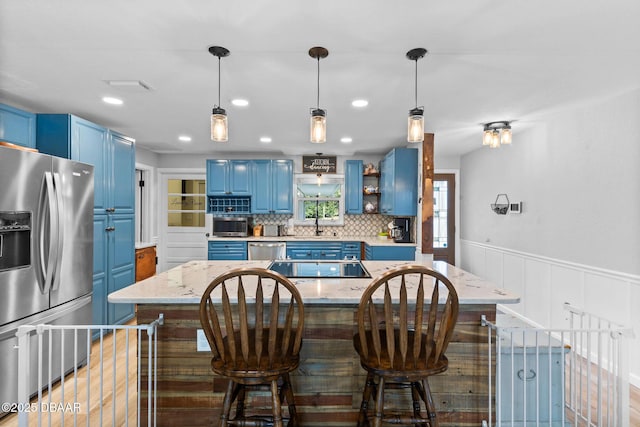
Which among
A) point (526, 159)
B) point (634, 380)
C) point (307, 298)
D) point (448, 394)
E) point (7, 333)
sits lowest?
Result: point (634, 380)

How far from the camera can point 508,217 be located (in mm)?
4422

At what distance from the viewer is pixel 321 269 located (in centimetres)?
250

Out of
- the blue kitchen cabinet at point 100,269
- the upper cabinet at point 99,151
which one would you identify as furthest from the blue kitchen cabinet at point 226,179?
the blue kitchen cabinet at point 100,269

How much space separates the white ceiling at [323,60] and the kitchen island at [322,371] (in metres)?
1.42

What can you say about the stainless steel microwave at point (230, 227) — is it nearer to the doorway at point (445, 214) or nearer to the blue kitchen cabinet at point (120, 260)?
the blue kitchen cabinet at point (120, 260)

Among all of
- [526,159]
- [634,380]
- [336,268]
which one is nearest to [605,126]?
[526,159]

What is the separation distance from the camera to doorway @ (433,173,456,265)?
583cm

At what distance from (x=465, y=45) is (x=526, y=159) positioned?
258 cm

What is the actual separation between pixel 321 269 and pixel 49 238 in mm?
2011

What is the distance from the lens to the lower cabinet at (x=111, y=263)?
3.38 m

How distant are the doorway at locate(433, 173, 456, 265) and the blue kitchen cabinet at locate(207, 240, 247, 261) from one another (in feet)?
10.7

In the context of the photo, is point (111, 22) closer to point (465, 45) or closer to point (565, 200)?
point (465, 45)

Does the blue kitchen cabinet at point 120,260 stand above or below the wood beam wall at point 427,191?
below

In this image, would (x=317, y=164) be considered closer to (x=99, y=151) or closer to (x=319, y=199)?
(x=319, y=199)
